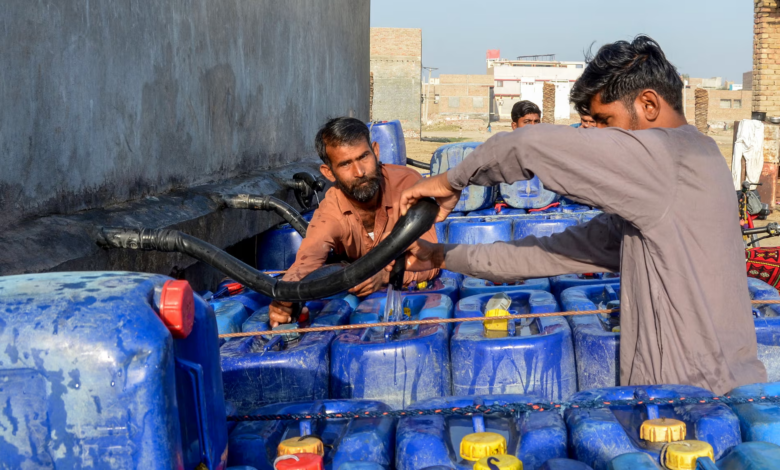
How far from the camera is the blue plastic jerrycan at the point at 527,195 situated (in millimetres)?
6586

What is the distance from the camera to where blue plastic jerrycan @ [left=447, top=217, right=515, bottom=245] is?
5.10 m

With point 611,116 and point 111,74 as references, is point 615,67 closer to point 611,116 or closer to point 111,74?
point 611,116

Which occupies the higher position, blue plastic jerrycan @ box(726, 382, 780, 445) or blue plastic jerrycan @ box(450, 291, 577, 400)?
blue plastic jerrycan @ box(726, 382, 780, 445)

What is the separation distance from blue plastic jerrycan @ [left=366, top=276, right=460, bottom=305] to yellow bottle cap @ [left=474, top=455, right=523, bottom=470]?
1859 millimetres

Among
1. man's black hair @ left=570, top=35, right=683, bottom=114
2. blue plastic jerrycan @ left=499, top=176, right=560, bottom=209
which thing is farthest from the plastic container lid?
blue plastic jerrycan @ left=499, top=176, right=560, bottom=209

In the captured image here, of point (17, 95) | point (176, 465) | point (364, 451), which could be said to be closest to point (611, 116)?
point (364, 451)

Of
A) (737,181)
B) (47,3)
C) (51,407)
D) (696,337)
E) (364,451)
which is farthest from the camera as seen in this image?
(737,181)

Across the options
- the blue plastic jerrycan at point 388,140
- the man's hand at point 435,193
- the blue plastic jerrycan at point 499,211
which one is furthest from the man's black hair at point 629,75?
the blue plastic jerrycan at point 388,140

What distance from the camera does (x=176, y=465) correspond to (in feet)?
4.63

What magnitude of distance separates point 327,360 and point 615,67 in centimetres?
141

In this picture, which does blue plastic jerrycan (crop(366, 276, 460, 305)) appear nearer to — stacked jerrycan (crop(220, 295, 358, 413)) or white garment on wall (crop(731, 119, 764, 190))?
stacked jerrycan (crop(220, 295, 358, 413))

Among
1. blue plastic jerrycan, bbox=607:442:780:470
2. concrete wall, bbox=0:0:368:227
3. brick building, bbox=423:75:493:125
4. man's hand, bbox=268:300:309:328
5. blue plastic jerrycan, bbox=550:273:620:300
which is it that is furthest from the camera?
brick building, bbox=423:75:493:125

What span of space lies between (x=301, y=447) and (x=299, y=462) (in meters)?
0.12

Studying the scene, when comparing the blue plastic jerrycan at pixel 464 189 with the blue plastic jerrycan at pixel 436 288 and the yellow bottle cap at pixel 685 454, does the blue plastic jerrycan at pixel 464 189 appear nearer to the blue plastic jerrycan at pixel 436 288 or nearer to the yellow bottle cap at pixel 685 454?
the blue plastic jerrycan at pixel 436 288
